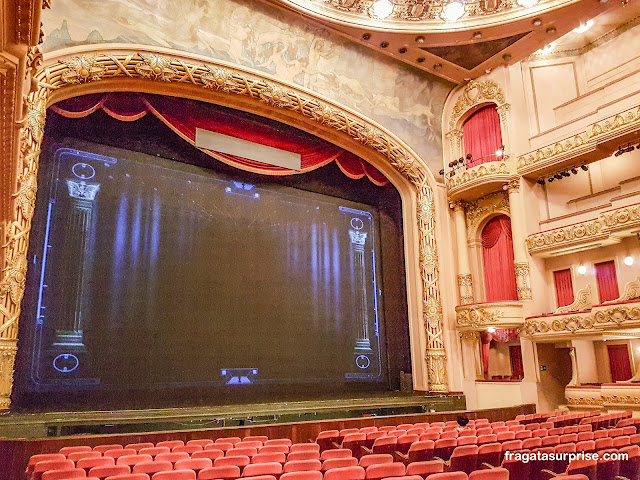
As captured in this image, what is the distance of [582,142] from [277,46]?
6576 mm

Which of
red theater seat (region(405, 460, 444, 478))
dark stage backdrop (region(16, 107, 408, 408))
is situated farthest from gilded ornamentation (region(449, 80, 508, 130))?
red theater seat (region(405, 460, 444, 478))

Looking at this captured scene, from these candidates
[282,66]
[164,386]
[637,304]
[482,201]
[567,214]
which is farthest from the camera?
[482,201]

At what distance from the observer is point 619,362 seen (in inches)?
422

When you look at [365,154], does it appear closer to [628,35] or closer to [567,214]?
[567,214]

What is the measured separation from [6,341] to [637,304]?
979cm

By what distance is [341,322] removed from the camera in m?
11.5

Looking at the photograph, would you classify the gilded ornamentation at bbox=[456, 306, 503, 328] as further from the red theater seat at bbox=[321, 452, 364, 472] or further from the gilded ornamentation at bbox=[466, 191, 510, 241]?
the red theater seat at bbox=[321, 452, 364, 472]

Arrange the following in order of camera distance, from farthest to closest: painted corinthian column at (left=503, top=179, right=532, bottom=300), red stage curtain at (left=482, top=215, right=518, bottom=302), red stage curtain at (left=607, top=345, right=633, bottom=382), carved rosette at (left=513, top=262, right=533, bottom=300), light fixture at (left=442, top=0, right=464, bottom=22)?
1. red stage curtain at (left=482, top=215, right=518, bottom=302)
2. painted corinthian column at (left=503, top=179, right=532, bottom=300)
3. carved rosette at (left=513, top=262, right=533, bottom=300)
4. red stage curtain at (left=607, top=345, right=633, bottom=382)
5. light fixture at (left=442, top=0, right=464, bottom=22)

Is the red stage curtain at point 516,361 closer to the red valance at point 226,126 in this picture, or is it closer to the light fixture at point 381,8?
the red valance at point 226,126

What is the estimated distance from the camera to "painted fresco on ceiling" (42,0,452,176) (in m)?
8.39

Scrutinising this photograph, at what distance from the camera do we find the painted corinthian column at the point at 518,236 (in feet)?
36.1

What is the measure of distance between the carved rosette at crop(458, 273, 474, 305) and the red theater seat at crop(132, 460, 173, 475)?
9.13 m

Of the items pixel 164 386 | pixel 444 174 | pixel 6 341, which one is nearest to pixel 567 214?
pixel 444 174

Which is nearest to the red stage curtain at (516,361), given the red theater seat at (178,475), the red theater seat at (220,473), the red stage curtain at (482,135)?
the red stage curtain at (482,135)
